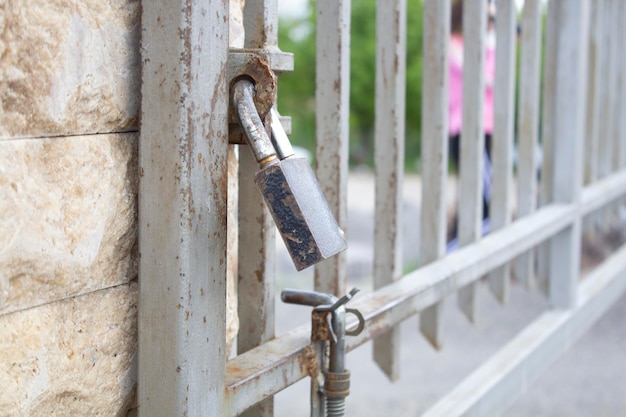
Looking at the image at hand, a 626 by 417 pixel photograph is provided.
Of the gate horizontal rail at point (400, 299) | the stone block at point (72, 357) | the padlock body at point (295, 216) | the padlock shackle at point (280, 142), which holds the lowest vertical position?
the gate horizontal rail at point (400, 299)

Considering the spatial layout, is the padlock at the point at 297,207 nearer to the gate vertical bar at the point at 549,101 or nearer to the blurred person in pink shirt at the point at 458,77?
the gate vertical bar at the point at 549,101

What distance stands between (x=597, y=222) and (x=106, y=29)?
3.38 m

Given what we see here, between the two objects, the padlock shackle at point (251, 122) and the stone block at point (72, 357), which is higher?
the padlock shackle at point (251, 122)

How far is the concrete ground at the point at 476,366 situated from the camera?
390cm

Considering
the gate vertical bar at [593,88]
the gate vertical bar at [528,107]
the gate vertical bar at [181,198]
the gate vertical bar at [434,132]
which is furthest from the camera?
the gate vertical bar at [593,88]

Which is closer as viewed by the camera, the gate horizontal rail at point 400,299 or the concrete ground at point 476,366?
the gate horizontal rail at point 400,299

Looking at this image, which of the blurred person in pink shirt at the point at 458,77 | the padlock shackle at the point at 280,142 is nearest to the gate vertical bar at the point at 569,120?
the padlock shackle at the point at 280,142

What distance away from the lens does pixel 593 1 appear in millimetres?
3713

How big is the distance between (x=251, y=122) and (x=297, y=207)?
0.14 metres

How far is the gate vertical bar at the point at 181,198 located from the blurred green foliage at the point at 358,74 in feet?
33.8

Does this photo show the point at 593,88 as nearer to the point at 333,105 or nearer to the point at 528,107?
the point at 528,107

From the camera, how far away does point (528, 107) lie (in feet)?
8.86

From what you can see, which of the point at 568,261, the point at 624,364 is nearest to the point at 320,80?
the point at 568,261

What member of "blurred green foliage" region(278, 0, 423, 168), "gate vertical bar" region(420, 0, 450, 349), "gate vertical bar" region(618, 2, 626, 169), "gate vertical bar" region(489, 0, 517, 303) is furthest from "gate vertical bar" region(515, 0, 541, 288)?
"blurred green foliage" region(278, 0, 423, 168)
